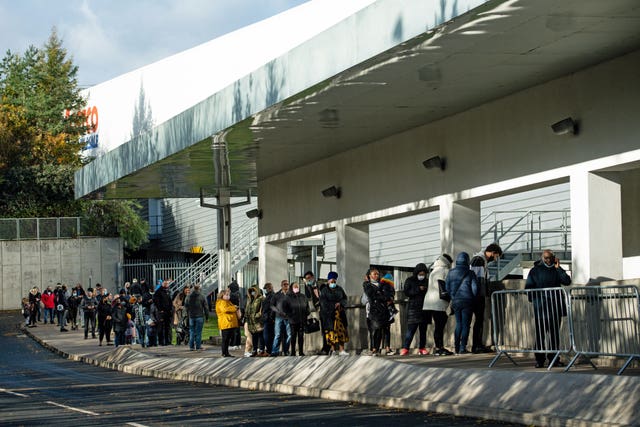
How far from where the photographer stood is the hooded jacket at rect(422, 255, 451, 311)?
20.4m

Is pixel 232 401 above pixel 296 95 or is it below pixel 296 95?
below

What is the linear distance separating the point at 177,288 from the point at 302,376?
121 ft

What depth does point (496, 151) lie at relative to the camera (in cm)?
2028

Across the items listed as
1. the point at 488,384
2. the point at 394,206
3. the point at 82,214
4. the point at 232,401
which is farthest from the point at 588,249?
the point at 82,214

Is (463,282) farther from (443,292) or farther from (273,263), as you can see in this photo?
(273,263)

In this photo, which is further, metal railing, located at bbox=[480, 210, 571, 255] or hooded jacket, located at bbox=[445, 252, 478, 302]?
metal railing, located at bbox=[480, 210, 571, 255]

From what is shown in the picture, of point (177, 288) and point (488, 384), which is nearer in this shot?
point (488, 384)

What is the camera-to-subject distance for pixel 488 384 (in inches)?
556

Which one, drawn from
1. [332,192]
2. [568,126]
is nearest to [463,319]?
[568,126]

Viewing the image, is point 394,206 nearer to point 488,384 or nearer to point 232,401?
point 232,401

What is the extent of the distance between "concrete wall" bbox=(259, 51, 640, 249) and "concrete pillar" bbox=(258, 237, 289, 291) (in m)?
3.52

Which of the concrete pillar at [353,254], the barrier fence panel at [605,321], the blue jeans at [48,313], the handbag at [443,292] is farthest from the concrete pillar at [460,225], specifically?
the blue jeans at [48,313]

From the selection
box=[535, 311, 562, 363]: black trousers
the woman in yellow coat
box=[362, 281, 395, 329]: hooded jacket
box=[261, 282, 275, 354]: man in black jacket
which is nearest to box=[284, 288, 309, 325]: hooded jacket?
box=[261, 282, 275, 354]: man in black jacket

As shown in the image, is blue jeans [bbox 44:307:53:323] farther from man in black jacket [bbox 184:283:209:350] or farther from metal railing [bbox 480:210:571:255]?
man in black jacket [bbox 184:283:209:350]
